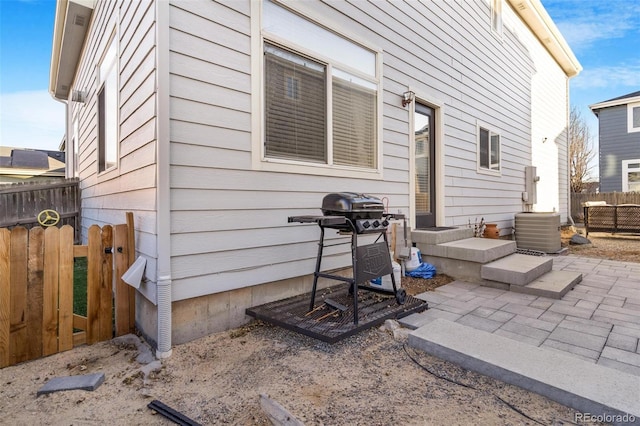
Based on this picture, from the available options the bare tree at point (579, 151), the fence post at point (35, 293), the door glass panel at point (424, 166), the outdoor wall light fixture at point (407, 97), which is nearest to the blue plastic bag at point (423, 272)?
the door glass panel at point (424, 166)

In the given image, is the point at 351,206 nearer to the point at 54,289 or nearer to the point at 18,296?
the point at 54,289

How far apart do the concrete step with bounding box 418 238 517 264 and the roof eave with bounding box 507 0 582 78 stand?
6.09 metres

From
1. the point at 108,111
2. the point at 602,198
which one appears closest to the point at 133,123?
the point at 108,111

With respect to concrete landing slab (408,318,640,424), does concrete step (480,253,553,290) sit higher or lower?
higher

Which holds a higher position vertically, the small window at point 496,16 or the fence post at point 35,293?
the small window at point 496,16

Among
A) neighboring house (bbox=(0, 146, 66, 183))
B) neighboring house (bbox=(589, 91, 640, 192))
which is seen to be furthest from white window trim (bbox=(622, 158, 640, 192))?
neighboring house (bbox=(0, 146, 66, 183))

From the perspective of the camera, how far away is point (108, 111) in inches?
164

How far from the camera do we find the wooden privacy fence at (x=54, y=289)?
222 centimetres

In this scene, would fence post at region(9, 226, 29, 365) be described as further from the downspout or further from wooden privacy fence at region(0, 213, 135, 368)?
the downspout

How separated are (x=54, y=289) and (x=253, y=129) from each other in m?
1.91

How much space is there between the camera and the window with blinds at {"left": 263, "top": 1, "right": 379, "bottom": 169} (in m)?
3.09

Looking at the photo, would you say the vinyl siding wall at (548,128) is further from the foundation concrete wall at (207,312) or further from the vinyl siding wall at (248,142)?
the foundation concrete wall at (207,312)

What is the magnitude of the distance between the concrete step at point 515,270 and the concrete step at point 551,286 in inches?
2.0

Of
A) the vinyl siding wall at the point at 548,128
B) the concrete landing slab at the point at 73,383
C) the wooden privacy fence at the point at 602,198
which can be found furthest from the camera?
the wooden privacy fence at the point at 602,198
